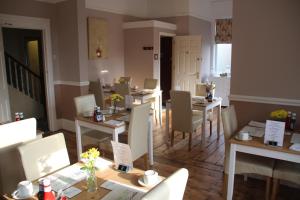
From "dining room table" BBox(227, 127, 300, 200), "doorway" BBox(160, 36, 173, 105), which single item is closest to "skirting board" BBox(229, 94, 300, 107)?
"dining room table" BBox(227, 127, 300, 200)

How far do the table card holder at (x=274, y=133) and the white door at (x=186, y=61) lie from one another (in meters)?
4.45

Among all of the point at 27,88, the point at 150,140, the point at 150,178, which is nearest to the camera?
the point at 150,178

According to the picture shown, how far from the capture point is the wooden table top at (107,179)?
1570 millimetres

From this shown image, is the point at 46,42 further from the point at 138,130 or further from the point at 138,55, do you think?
the point at 138,130

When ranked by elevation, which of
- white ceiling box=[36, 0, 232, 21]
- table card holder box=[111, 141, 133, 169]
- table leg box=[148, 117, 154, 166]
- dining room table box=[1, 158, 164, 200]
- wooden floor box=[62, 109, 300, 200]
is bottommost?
wooden floor box=[62, 109, 300, 200]

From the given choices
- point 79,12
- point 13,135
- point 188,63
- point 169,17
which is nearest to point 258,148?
point 13,135

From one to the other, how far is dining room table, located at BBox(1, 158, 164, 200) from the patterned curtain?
244 inches

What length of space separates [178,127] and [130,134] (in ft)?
4.62

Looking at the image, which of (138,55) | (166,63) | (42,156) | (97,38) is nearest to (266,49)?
(42,156)

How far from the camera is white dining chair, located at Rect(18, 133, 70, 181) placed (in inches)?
71.4

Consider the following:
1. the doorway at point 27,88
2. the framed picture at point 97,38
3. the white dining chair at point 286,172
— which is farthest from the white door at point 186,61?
the white dining chair at point 286,172

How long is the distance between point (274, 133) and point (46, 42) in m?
4.29

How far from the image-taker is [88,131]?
3578 mm

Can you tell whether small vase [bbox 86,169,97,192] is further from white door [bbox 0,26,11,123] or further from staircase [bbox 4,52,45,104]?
staircase [bbox 4,52,45,104]
